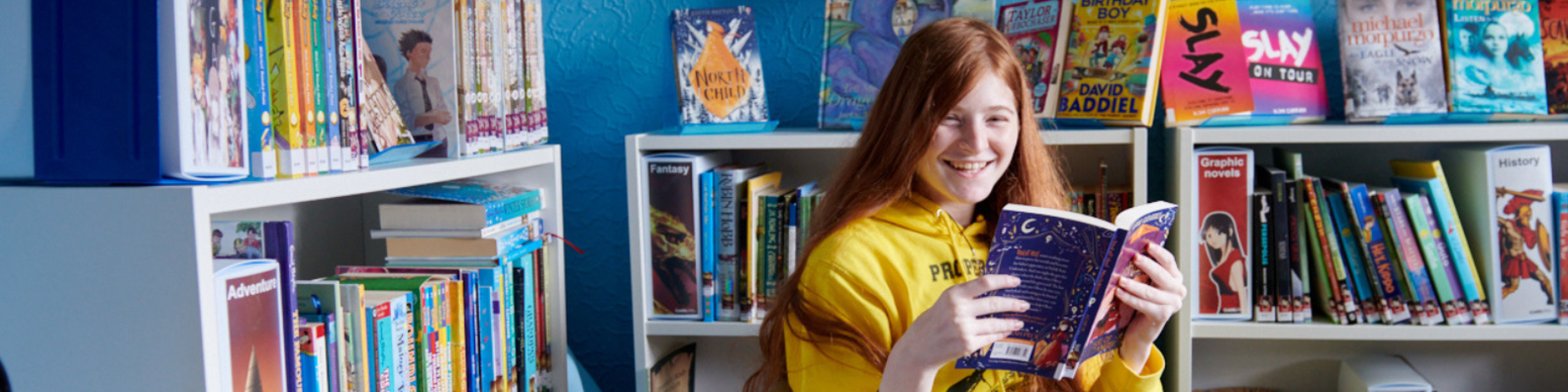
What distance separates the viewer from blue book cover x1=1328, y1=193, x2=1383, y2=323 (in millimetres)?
1466

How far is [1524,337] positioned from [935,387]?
97cm

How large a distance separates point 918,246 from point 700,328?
54 cm

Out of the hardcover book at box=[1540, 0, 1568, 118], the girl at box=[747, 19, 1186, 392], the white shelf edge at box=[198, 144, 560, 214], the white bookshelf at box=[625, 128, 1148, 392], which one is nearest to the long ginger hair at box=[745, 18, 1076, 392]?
the girl at box=[747, 19, 1186, 392]

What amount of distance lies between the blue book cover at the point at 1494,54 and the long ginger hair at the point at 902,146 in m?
0.70

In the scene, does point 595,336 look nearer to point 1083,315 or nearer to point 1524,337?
point 1083,315

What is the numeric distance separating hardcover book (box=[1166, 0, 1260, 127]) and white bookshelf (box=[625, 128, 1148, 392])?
0.29 feet

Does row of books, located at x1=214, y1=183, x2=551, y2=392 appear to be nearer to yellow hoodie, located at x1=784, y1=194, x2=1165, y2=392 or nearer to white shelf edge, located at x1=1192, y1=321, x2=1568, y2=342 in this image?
yellow hoodie, located at x1=784, y1=194, x2=1165, y2=392

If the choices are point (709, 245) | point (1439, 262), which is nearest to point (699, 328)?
point (709, 245)

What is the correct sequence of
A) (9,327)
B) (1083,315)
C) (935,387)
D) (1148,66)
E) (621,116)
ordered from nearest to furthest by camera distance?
(9,327) → (1083,315) → (935,387) → (1148,66) → (621,116)

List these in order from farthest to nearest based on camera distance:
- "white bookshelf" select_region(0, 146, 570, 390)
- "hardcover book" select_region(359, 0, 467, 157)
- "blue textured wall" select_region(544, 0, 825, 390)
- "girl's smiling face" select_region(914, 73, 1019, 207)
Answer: "blue textured wall" select_region(544, 0, 825, 390) < "hardcover book" select_region(359, 0, 467, 157) < "girl's smiling face" select_region(914, 73, 1019, 207) < "white bookshelf" select_region(0, 146, 570, 390)

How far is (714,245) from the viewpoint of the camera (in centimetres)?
157

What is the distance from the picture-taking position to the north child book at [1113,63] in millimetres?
1435

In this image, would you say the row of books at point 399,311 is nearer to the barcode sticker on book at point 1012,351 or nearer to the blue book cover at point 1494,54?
the barcode sticker on book at point 1012,351

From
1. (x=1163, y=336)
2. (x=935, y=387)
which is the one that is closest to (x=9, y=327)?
(x=935, y=387)
